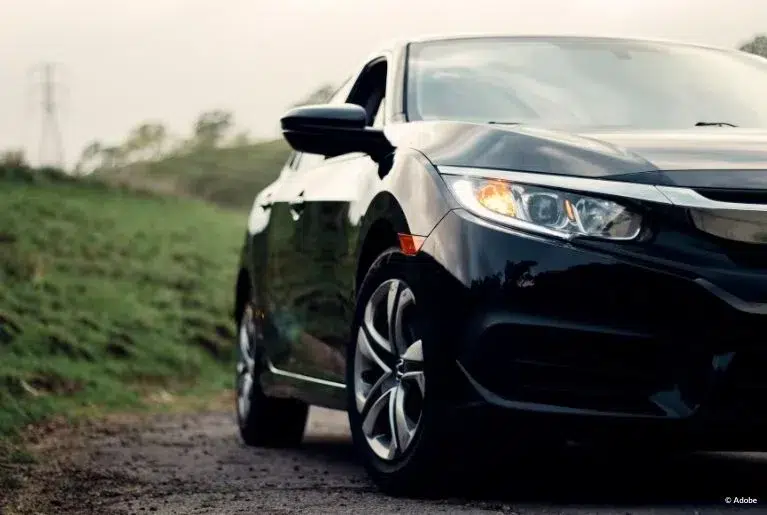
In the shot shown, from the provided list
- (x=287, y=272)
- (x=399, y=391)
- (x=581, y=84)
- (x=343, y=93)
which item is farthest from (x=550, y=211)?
(x=343, y=93)

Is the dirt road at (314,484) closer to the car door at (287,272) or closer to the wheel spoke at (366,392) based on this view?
the wheel spoke at (366,392)

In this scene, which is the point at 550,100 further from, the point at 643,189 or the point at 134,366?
the point at 134,366

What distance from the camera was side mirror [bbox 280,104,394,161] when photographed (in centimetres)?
565

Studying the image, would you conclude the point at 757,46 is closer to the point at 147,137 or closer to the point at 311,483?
the point at 311,483

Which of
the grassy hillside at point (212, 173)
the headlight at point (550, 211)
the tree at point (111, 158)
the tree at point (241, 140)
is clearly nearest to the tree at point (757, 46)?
the headlight at point (550, 211)

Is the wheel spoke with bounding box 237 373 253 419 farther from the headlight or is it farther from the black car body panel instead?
the headlight

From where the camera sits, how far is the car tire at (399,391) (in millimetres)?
4879

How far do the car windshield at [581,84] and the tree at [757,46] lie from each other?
0.81 feet

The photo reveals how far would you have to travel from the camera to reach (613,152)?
478cm

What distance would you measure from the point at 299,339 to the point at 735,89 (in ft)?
6.40

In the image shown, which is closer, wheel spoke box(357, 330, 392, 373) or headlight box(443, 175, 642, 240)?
headlight box(443, 175, 642, 240)

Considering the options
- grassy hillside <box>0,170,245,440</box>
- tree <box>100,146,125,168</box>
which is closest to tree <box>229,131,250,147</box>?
tree <box>100,146,125,168</box>

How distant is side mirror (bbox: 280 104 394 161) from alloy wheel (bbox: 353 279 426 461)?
567 mm

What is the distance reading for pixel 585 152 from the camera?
15.7 feet
